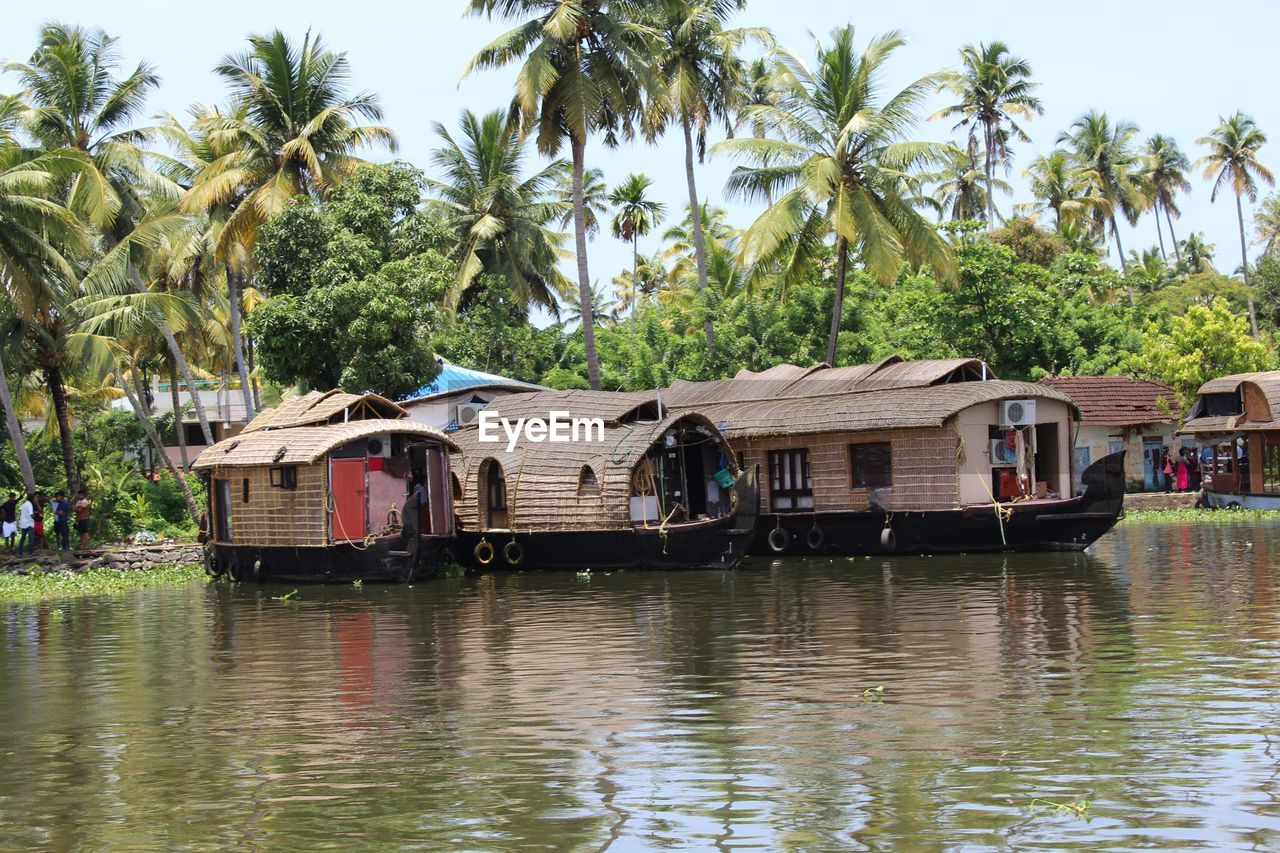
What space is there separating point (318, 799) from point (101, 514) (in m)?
20.3

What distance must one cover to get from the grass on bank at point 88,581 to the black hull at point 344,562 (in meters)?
1.72

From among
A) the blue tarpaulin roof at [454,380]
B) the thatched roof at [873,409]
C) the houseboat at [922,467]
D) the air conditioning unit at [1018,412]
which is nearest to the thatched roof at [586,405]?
the thatched roof at [873,409]

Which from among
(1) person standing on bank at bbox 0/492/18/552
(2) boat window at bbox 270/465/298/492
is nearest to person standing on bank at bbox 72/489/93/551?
(1) person standing on bank at bbox 0/492/18/552

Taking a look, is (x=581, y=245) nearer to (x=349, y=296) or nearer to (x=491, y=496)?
(x=349, y=296)

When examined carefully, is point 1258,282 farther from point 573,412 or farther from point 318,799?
point 318,799

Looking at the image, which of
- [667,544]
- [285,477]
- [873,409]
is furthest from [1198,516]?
[285,477]

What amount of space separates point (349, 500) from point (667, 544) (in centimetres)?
441

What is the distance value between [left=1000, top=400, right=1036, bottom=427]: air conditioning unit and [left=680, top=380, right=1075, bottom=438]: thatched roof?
0.33 feet

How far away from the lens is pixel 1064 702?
367 inches

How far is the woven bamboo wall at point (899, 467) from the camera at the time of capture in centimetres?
2069

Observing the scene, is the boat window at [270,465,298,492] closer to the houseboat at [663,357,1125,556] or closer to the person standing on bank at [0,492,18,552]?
the person standing on bank at [0,492,18,552]

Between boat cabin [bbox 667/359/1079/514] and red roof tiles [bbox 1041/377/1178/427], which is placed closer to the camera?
boat cabin [bbox 667/359/1079/514]

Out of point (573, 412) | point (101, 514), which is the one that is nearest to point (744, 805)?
point (573, 412)

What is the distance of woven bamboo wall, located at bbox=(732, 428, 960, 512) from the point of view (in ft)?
67.9
